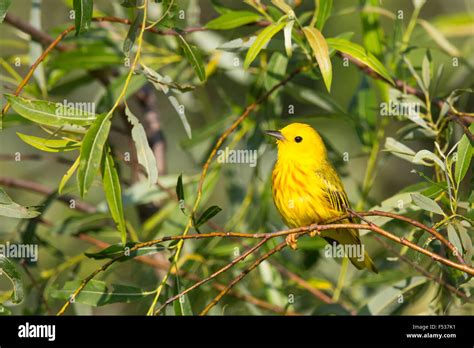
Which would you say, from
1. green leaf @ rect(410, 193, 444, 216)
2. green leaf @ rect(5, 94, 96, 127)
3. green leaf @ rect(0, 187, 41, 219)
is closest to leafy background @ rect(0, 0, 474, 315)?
green leaf @ rect(410, 193, 444, 216)

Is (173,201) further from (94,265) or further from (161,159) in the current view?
(94,265)

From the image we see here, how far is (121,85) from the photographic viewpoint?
3.84 meters

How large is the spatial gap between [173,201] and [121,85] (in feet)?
2.58

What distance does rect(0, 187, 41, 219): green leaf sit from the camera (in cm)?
A: 257

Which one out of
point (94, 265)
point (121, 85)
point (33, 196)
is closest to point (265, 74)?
point (121, 85)

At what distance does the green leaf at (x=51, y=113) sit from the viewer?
2.62 metres

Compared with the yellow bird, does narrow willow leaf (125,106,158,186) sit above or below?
above

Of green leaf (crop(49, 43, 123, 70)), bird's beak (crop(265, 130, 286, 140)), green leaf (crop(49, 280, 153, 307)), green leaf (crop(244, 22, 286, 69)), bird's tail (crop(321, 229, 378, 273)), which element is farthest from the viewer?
green leaf (crop(49, 43, 123, 70))

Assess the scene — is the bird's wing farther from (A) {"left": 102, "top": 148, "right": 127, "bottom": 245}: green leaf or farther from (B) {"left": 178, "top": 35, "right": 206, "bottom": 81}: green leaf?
(A) {"left": 102, "top": 148, "right": 127, "bottom": 245}: green leaf

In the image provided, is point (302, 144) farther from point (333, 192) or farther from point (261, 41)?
point (261, 41)

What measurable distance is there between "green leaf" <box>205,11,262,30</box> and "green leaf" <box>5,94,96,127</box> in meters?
0.90

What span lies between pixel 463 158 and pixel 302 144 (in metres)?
1.09

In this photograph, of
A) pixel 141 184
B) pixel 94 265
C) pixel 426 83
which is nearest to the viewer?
pixel 426 83

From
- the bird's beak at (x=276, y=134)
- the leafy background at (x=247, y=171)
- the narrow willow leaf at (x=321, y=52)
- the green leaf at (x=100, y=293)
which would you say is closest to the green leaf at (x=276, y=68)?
the leafy background at (x=247, y=171)
